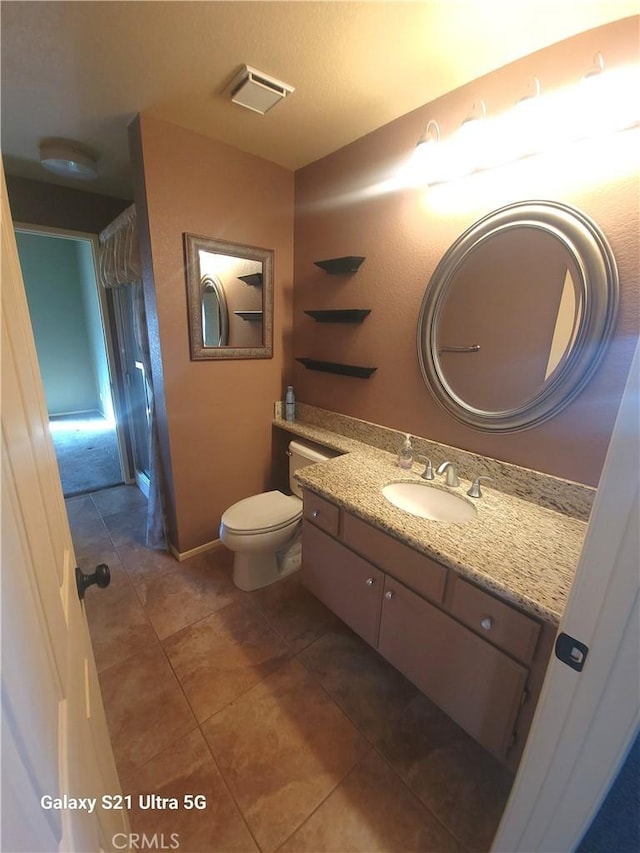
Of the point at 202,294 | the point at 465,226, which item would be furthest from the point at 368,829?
the point at 202,294

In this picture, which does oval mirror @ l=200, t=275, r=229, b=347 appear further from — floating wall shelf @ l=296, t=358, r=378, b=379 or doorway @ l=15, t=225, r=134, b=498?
doorway @ l=15, t=225, r=134, b=498

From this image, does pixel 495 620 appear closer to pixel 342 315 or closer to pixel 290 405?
pixel 342 315

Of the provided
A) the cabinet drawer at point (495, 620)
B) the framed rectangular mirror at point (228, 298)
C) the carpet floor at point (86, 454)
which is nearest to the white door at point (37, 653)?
the cabinet drawer at point (495, 620)

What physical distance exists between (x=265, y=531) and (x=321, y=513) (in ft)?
1.48

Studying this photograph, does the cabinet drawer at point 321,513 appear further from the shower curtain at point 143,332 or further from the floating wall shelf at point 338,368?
the shower curtain at point 143,332

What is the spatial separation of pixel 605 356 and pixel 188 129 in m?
2.10

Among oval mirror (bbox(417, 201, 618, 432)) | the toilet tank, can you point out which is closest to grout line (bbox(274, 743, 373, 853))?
the toilet tank

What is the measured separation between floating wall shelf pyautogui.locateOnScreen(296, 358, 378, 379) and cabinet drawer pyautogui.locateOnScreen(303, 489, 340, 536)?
2.41ft

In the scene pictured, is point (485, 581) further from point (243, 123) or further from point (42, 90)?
point (42, 90)

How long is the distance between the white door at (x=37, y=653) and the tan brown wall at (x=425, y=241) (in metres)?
1.45

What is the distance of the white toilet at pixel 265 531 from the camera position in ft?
5.84

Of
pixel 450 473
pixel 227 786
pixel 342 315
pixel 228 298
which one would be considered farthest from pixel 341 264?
pixel 227 786

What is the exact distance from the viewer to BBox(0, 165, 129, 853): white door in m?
0.35

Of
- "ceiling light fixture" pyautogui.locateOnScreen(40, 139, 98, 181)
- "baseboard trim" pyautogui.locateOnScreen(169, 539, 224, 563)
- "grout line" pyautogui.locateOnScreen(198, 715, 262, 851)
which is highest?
"ceiling light fixture" pyautogui.locateOnScreen(40, 139, 98, 181)
